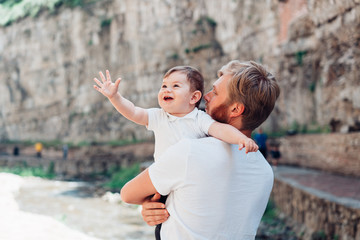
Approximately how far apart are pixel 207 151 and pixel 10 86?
39.0 m

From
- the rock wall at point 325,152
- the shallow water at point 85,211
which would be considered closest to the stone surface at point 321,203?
the rock wall at point 325,152

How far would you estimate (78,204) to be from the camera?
1475 cm

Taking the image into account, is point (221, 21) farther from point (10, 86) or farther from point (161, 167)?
point (161, 167)

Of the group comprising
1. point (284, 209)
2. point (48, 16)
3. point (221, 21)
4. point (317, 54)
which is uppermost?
point (48, 16)

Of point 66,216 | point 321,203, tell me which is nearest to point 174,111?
point 321,203

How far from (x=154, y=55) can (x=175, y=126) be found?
28.2 meters

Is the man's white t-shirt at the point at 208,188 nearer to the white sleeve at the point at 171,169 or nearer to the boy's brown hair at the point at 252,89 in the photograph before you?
the white sleeve at the point at 171,169

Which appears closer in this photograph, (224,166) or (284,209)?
(224,166)

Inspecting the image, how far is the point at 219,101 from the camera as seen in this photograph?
1.91 m

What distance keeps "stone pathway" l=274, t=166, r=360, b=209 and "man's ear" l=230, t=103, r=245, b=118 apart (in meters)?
4.58

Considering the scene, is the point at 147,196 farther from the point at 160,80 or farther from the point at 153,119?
the point at 160,80

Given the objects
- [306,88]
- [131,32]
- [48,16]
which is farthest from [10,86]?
[306,88]

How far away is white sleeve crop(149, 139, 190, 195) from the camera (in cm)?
166

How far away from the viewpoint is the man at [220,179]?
1674 mm
